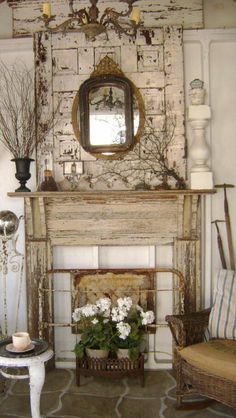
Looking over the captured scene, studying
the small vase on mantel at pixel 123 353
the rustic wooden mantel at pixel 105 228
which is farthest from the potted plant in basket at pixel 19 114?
A: the small vase on mantel at pixel 123 353

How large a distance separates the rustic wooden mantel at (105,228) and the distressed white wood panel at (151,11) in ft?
4.79

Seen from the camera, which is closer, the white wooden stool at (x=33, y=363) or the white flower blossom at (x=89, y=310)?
the white wooden stool at (x=33, y=363)

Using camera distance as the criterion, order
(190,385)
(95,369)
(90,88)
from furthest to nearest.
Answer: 1. (90,88)
2. (95,369)
3. (190,385)

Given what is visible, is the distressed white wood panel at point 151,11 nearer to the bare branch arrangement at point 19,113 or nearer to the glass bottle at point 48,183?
the bare branch arrangement at point 19,113

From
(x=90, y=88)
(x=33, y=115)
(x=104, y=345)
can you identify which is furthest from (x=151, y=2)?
(x=104, y=345)

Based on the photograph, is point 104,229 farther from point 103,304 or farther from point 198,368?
point 198,368

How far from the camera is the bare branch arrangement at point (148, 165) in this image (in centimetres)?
373

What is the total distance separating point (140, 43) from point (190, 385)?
106 inches

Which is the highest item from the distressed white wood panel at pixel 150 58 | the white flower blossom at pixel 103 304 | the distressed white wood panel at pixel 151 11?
the distressed white wood panel at pixel 151 11

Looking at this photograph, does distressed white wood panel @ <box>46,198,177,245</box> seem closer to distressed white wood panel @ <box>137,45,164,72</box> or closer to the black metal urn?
the black metal urn

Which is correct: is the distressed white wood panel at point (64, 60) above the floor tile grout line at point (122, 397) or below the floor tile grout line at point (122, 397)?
above

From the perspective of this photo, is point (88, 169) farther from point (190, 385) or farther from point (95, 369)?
point (190, 385)

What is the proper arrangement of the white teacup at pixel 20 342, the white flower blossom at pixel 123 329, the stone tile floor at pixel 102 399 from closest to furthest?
the white teacup at pixel 20 342 → the stone tile floor at pixel 102 399 → the white flower blossom at pixel 123 329

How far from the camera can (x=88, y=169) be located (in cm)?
379
